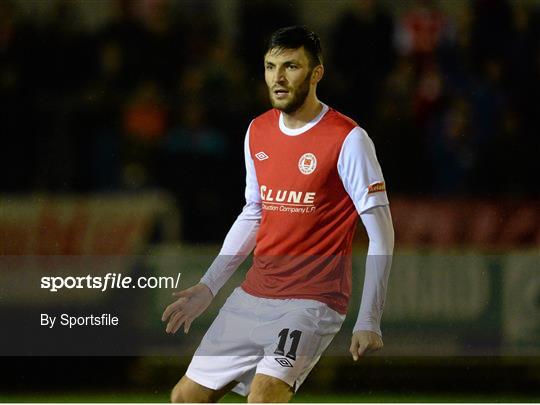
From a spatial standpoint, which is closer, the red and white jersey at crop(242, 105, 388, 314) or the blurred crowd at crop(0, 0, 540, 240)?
the red and white jersey at crop(242, 105, 388, 314)

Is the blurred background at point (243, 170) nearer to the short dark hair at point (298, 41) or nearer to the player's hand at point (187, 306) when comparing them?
the player's hand at point (187, 306)

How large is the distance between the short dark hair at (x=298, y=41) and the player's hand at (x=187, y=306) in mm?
1120

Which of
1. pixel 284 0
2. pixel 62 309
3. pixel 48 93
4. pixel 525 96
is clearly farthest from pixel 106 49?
pixel 525 96

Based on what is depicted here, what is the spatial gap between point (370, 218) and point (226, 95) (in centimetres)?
346

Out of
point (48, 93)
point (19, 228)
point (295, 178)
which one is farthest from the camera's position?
point (48, 93)

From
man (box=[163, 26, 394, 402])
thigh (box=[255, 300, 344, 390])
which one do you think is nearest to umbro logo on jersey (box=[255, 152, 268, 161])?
man (box=[163, 26, 394, 402])

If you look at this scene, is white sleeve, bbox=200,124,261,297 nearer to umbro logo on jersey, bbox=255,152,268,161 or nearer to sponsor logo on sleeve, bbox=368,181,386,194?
umbro logo on jersey, bbox=255,152,268,161

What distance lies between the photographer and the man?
4.49 m

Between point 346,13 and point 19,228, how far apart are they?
2.91 m

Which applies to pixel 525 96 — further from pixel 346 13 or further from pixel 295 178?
pixel 295 178

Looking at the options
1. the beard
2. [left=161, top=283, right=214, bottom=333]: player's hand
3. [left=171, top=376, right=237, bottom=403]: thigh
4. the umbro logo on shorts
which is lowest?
[left=171, top=376, right=237, bottom=403]: thigh

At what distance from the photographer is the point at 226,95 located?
307 inches

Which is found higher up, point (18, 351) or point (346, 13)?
point (346, 13)

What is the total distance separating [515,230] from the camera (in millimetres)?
7691
